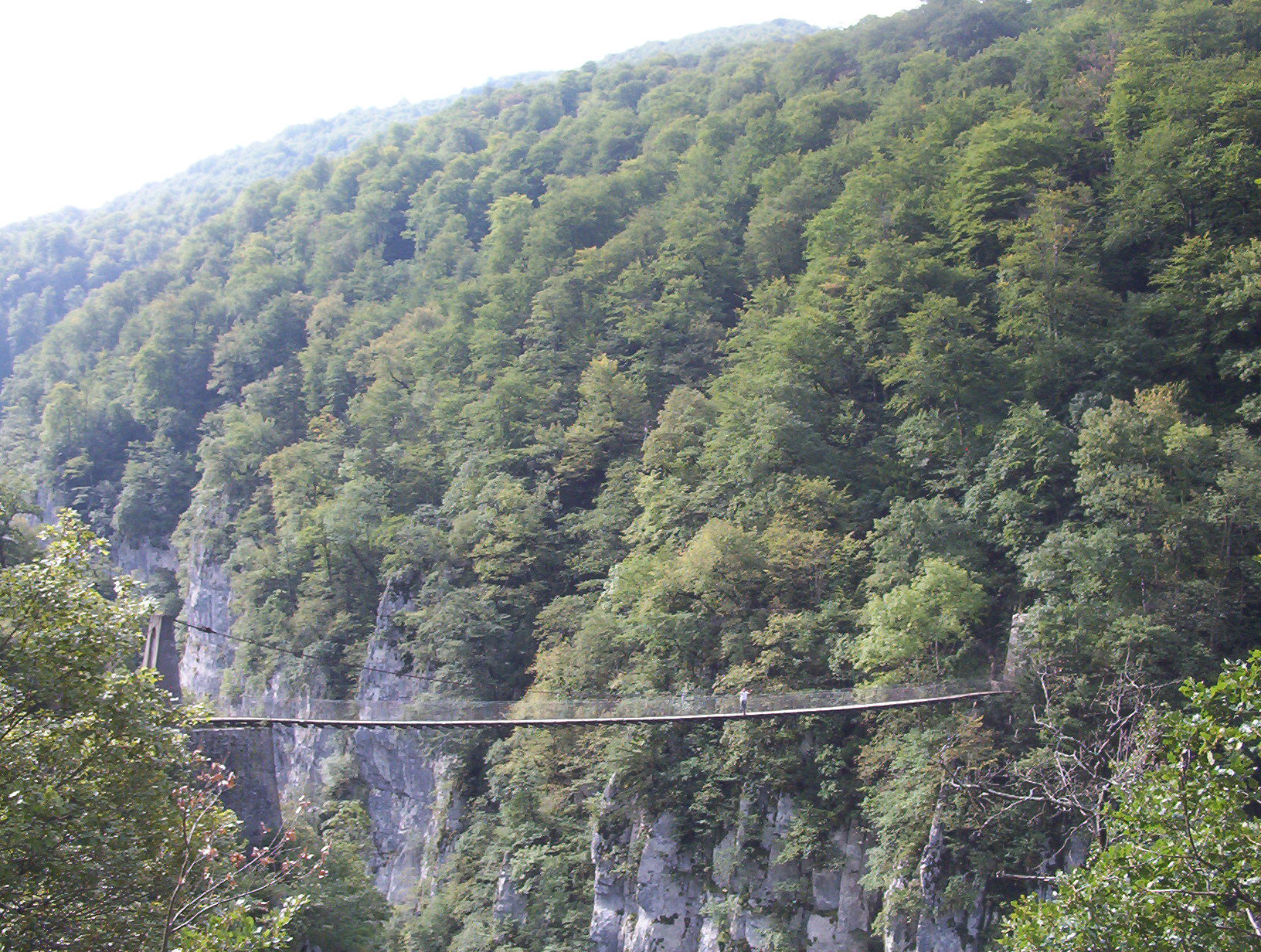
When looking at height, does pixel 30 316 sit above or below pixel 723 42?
below

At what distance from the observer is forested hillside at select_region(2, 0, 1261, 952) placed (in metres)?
17.4

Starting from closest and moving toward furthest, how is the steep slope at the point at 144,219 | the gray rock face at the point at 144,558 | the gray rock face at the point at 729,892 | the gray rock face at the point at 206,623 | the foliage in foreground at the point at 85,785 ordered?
the foliage in foreground at the point at 85,785 → the gray rock face at the point at 729,892 → the gray rock face at the point at 206,623 → the gray rock face at the point at 144,558 → the steep slope at the point at 144,219

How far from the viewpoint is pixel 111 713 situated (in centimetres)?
899

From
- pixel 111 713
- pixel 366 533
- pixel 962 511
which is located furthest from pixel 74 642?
pixel 366 533

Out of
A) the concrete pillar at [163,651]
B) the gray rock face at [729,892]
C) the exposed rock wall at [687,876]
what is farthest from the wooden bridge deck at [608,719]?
the gray rock face at [729,892]

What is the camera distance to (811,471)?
79.9 ft

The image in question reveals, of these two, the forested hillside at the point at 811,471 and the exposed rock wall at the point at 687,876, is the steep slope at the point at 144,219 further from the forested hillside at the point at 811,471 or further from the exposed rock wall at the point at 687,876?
the exposed rock wall at the point at 687,876

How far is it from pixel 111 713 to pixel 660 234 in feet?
115

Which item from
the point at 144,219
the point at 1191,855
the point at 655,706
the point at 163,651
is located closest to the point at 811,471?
the point at 655,706

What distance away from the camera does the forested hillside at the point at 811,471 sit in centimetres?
1744

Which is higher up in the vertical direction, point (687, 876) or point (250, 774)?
point (250, 774)

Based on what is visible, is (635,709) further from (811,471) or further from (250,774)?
(811,471)

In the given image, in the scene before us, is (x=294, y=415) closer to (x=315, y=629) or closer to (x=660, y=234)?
(x=315, y=629)

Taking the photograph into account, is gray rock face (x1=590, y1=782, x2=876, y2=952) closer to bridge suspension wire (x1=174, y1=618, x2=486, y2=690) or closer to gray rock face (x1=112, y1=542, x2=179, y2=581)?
bridge suspension wire (x1=174, y1=618, x2=486, y2=690)
